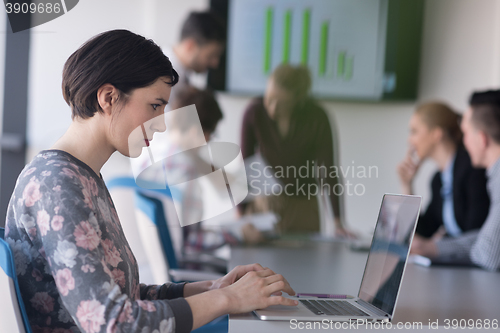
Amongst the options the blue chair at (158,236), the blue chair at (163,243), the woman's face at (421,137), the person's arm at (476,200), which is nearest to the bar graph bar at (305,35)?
the woman's face at (421,137)

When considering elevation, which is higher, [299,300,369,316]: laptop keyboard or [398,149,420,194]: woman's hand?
[398,149,420,194]: woman's hand

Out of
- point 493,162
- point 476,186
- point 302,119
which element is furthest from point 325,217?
point 493,162

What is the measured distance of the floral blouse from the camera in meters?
0.64

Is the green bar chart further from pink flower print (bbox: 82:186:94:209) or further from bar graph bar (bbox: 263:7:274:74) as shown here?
pink flower print (bbox: 82:186:94:209)

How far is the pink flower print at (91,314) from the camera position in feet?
2.08

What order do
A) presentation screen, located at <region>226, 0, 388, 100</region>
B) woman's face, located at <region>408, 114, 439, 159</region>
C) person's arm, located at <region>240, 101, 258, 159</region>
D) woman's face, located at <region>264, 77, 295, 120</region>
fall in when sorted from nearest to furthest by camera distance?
1. person's arm, located at <region>240, 101, 258, 159</region>
2. woman's face, located at <region>408, 114, 439, 159</region>
3. woman's face, located at <region>264, 77, 295, 120</region>
4. presentation screen, located at <region>226, 0, 388, 100</region>

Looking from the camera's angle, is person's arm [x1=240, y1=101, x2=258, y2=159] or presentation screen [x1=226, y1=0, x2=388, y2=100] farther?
presentation screen [x1=226, y1=0, x2=388, y2=100]

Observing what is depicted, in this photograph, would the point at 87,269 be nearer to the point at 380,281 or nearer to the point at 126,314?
the point at 126,314

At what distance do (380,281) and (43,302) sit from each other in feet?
1.82

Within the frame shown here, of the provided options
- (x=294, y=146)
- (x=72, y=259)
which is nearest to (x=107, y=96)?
(x=72, y=259)

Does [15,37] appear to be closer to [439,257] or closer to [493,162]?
[439,257]

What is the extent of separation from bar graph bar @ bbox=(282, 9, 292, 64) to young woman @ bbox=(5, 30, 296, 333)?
5.88ft

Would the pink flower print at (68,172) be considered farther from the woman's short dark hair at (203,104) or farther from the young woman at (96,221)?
the woman's short dark hair at (203,104)

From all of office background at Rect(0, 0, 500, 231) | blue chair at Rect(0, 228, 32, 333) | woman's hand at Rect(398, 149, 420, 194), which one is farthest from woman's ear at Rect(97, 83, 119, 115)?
woman's hand at Rect(398, 149, 420, 194)
